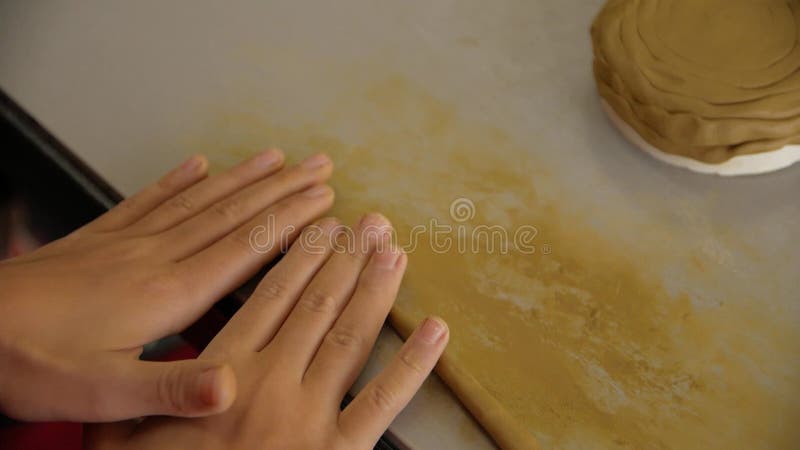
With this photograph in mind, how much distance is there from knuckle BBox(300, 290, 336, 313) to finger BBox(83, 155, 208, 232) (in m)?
0.22

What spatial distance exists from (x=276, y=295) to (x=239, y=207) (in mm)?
130

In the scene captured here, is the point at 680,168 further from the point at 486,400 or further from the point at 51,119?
the point at 51,119

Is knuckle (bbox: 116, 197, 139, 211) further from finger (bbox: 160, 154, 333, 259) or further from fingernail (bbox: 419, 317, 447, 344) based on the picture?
fingernail (bbox: 419, 317, 447, 344)

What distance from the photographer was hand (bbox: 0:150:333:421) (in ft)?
2.15

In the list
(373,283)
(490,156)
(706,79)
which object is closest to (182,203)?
(373,283)

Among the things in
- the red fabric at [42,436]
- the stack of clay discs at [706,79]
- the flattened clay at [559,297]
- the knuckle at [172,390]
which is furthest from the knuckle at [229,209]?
the stack of clay discs at [706,79]

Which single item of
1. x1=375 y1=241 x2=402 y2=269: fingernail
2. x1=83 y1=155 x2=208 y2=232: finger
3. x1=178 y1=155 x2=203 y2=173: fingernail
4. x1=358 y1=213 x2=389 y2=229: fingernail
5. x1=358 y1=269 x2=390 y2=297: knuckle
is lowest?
x1=358 y1=269 x2=390 y2=297: knuckle

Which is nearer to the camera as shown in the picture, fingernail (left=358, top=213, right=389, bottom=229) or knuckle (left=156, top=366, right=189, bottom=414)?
knuckle (left=156, top=366, right=189, bottom=414)

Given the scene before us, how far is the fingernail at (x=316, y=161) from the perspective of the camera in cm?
85

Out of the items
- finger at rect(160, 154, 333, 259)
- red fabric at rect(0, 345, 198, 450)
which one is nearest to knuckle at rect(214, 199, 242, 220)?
finger at rect(160, 154, 333, 259)

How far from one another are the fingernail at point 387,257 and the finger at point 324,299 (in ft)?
0.07

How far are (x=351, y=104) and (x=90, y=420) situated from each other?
1.61 ft

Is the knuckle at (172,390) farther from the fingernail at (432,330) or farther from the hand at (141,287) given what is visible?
the fingernail at (432,330)

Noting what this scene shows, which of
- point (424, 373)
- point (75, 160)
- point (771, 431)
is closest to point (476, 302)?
point (424, 373)
